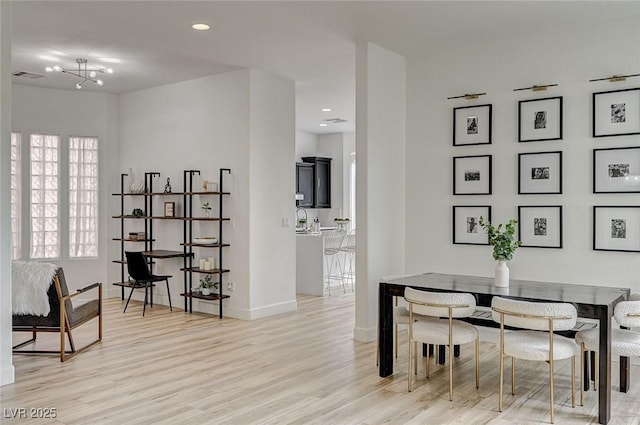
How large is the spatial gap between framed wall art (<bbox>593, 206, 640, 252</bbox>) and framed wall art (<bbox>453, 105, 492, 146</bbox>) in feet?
4.18

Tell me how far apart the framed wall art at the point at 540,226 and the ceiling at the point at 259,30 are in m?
1.68

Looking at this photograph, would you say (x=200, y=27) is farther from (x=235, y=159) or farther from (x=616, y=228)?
(x=616, y=228)

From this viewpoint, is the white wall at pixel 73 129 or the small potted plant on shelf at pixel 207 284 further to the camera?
the white wall at pixel 73 129

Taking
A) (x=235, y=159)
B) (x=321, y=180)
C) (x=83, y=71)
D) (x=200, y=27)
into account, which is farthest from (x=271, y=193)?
(x=321, y=180)

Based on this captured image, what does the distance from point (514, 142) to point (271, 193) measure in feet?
9.78

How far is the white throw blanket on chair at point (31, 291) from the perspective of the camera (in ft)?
15.5

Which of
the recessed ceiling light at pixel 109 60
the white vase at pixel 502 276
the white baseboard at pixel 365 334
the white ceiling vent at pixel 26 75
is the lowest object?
the white baseboard at pixel 365 334

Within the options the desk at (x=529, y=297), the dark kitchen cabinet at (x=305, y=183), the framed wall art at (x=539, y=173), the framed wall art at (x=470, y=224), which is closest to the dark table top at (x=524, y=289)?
the desk at (x=529, y=297)

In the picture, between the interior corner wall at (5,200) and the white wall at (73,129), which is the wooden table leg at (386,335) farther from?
the white wall at (73,129)

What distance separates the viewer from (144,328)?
6250 mm

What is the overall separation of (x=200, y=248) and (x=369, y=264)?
2614 millimetres

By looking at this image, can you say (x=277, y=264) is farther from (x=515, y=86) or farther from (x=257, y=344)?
(x=515, y=86)

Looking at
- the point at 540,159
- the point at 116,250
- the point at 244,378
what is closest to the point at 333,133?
the point at 116,250

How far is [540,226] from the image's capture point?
527cm
